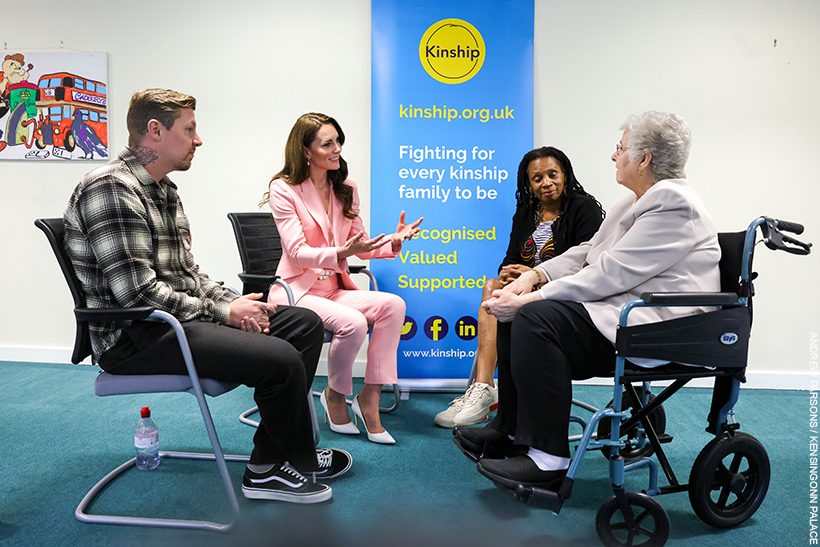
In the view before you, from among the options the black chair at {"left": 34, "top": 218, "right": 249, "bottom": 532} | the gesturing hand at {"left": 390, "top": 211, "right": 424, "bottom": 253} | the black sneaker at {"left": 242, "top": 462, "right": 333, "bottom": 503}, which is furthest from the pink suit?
the black chair at {"left": 34, "top": 218, "right": 249, "bottom": 532}

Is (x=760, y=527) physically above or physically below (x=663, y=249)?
below

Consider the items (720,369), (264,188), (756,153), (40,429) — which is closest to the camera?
(720,369)

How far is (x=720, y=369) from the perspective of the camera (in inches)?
65.6

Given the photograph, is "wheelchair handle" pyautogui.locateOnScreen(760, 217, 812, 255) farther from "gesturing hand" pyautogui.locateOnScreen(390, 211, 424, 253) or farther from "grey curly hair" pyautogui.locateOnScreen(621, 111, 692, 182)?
"gesturing hand" pyautogui.locateOnScreen(390, 211, 424, 253)

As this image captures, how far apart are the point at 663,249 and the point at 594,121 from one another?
1837 mm

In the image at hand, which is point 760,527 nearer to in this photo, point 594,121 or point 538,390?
point 538,390

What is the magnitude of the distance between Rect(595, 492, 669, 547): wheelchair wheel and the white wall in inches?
83.4

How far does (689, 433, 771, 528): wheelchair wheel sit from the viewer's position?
1.62 metres

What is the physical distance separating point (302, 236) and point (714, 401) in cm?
168

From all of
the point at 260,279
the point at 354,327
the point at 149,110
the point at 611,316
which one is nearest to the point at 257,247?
the point at 260,279

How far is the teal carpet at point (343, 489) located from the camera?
5.38 feet

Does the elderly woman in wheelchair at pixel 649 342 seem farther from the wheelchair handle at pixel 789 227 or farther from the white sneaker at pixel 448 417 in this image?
the white sneaker at pixel 448 417

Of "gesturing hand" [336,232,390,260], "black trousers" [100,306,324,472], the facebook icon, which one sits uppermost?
"gesturing hand" [336,232,390,260]

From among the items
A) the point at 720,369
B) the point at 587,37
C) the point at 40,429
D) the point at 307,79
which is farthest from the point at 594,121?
the point at 40,429
